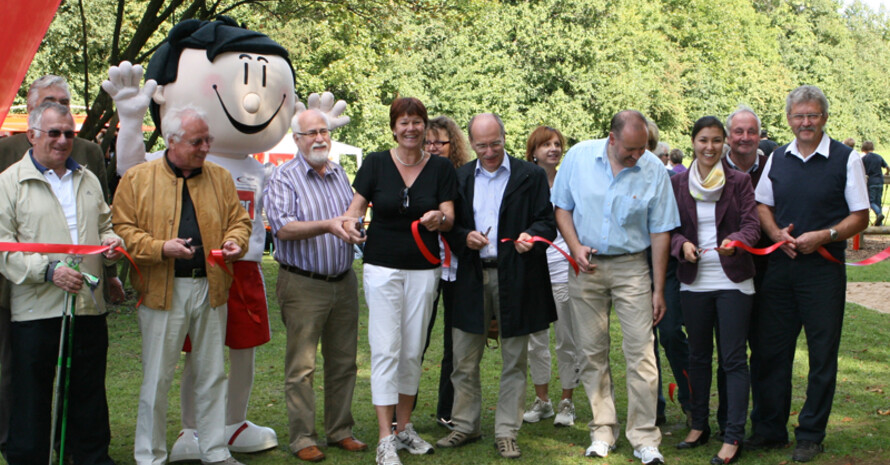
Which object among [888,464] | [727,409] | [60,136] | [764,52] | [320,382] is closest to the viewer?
[60,136]

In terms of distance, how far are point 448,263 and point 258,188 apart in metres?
1.46

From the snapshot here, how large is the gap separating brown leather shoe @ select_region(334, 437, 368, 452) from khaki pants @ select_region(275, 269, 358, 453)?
35 millimetres

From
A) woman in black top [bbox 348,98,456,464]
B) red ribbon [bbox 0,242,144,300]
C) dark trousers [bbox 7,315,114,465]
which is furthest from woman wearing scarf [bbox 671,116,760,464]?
dark trousers [bbox 7,315,114,465]

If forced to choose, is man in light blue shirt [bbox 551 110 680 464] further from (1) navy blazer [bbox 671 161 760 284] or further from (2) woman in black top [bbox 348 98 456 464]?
(2) woman in black top [bbox 348 98 456 464]

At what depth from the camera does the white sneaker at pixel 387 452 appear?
17.8 ft

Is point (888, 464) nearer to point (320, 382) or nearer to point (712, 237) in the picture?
point (712, 237)

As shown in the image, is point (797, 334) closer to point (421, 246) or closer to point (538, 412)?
point (538, 412)

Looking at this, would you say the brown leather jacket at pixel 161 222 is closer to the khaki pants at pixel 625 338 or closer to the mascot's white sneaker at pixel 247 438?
the mascot's white sneaker at pixel 247 438

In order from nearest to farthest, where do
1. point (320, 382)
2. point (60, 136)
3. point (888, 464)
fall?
point (60, 136) < point (888, 464) < point (320, 382)

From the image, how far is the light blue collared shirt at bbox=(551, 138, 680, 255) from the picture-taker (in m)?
5.54

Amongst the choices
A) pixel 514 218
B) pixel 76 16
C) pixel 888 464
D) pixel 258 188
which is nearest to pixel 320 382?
pixel 258 188

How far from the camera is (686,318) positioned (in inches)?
226

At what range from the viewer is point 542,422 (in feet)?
21.8

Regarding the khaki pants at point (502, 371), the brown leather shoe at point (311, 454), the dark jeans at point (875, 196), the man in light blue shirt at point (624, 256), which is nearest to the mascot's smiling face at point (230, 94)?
the khaki pants at point (502, 371)
